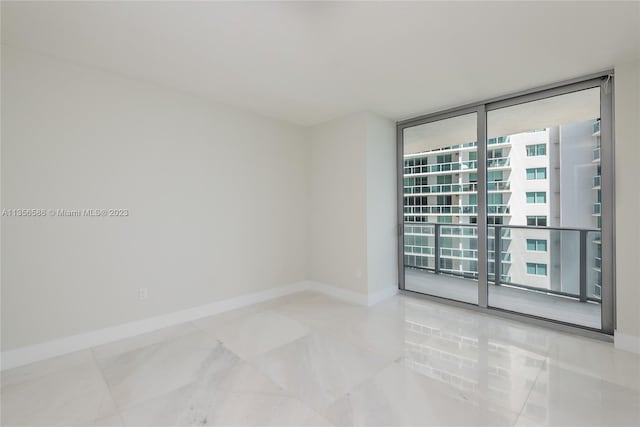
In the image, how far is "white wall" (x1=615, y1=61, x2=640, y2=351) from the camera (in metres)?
2.42

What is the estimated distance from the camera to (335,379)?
2049 mm

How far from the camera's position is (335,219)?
4.07 m

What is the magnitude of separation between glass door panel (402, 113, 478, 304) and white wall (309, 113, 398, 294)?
0.29m

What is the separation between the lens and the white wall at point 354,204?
3.73 m

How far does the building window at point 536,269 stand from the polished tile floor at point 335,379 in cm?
90

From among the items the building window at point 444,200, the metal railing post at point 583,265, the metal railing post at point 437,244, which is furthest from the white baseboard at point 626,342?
the metal railing post at point 437,244

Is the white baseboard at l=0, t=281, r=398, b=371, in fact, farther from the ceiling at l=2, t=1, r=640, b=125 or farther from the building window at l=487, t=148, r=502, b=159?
the ceiling at l=2, t=1, r=640, b=125

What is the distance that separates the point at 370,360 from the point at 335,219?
2093 millimetres

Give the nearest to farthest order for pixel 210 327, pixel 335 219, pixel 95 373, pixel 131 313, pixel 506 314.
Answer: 1. pixel 95 373
2. pixel 131 313
3. pixel 210 327
4. pixel 506 314
5. pixel 335 219

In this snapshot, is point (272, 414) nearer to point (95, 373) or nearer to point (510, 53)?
point (95, 373)

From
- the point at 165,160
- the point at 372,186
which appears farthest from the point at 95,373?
the point at 372,186

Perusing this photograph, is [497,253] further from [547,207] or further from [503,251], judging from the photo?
[547,207]

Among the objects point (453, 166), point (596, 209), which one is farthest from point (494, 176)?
point (596, 209)

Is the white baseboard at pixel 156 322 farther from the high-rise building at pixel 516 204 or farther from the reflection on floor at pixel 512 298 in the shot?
the high-rise building at pixel 516 204
